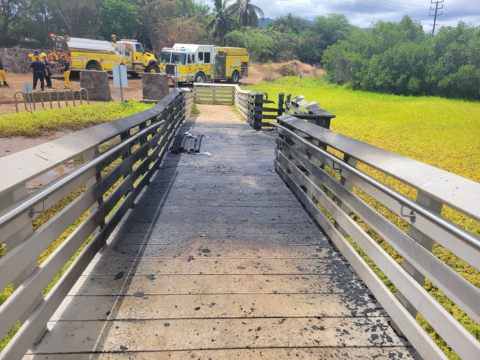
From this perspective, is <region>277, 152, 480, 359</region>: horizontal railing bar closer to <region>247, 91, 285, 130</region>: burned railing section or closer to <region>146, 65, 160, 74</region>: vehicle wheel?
<region>247, 91, 285, 130</region>: burned railing section

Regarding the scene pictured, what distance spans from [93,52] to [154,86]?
43.2ft

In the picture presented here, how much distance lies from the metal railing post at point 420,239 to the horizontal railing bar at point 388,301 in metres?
0.05

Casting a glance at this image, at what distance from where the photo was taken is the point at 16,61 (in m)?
34.5

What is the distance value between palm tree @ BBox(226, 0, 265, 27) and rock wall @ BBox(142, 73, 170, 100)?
4627 cm

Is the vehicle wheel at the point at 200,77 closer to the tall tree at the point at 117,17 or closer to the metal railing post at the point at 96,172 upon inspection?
the tall tree at the point at 117,17

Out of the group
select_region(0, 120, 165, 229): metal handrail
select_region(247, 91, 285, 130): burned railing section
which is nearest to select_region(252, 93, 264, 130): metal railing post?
select_region(247, 91, 285, 130): burned railing section

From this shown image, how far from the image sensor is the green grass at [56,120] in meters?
11.2

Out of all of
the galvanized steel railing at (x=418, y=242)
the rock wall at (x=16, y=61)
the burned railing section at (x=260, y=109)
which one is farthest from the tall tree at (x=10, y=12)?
the galvanized steel railing at (x=418, y=242)

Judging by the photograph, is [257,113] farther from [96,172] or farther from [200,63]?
[200,63]

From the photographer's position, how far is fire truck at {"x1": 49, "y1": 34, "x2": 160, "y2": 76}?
27.9 metres

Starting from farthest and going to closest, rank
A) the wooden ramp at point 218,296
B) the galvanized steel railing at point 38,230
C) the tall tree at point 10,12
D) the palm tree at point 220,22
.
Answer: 1. the palm tree at point 220,22
2. the tall tree at point 10,12
3. the wooden ramp at point 218,296
4. the galvanized steel railing at point 38,230

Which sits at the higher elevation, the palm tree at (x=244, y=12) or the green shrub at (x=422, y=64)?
the palm tree at (x=244, y=12)

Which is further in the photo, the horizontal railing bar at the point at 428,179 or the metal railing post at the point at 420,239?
the metal railing post at the point at 420,239

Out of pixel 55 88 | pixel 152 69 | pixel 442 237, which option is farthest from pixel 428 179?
pixel 152 69
